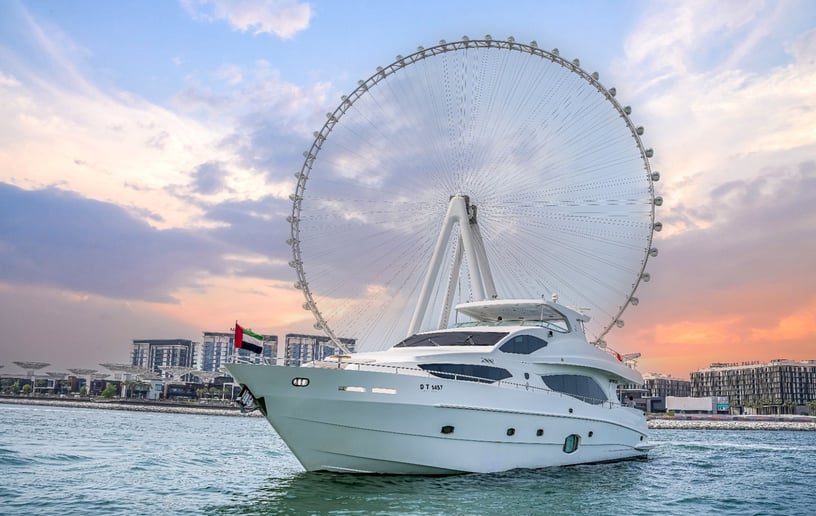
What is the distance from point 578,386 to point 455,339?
5.15 meters

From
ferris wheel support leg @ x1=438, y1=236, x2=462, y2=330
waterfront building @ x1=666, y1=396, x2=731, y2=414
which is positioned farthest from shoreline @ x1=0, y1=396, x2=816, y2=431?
ferris wheel support leg @ x1=438, y1=236, x2=462, y2=330

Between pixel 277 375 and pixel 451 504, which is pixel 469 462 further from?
pixel 277 375

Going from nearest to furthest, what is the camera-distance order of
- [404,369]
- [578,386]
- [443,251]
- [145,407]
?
1. [404,369]
2. [578,386]
3. [443,251]
4. [145,407]

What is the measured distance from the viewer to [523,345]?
79.0 ft

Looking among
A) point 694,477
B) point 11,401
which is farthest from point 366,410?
point 11,401

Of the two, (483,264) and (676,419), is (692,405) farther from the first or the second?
(483,264)

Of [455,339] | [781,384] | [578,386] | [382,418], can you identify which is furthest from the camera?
[781,384]

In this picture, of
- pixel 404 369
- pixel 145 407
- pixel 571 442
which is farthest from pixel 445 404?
pixel 145 407

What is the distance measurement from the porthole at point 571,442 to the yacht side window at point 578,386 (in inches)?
57.9

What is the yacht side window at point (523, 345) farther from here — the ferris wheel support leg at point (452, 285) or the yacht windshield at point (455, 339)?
the ferris wheel support leg at point (452, 285)

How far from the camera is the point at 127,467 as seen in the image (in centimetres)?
2381

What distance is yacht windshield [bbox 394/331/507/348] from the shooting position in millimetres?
23691

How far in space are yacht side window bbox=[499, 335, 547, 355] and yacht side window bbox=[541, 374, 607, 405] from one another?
1.04 meters

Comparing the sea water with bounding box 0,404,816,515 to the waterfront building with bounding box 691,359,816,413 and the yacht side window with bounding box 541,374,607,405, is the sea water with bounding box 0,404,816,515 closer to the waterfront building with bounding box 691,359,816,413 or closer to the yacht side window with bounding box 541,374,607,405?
the yacht side window with bounding box 541,374,607,405
